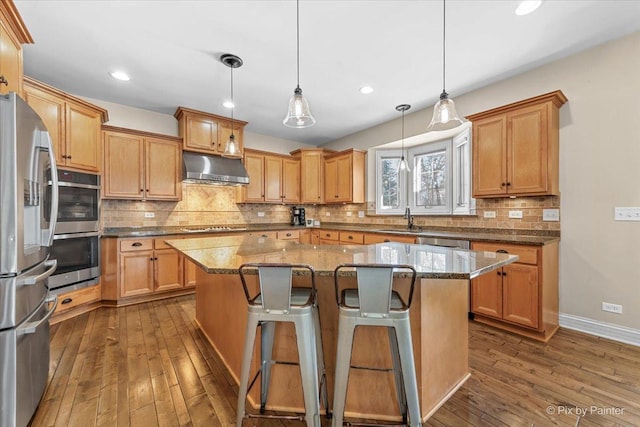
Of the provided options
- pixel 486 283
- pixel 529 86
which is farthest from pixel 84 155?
pixel 529 86

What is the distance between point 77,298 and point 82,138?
1.75m

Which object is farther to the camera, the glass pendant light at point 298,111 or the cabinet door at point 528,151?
the cabinet door at point 528,151

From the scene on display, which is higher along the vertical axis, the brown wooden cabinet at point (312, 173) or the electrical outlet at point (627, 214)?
the brown wooden cabinet at point (312, 173)

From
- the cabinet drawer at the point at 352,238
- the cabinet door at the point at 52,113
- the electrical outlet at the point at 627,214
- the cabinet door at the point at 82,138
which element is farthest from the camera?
the cabinet drawer at the point at 352,238

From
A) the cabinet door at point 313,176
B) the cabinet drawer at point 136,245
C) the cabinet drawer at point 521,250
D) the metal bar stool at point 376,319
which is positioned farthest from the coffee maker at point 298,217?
the metal bar stool at point 376,319

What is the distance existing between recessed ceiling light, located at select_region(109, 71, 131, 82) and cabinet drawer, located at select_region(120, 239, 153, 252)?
1.83m

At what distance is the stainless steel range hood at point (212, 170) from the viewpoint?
3799 mm

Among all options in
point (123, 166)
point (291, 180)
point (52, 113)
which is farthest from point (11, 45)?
point (291, 180)

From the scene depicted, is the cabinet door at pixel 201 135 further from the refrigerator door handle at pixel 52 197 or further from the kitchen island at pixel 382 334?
the kitchen island at pixel 382 334

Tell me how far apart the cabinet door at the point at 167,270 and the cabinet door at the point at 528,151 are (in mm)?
4048

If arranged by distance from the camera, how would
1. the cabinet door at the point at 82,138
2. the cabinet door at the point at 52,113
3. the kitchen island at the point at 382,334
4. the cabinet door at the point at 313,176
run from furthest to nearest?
the cabinet door at the point at 313,176 → the cabinet door at the point at 82,138 → the cabinet door at the point at 52,113 → the kitchen island at the point at 382,334

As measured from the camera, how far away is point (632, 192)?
231 centimetres

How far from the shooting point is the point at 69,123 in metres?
2.88

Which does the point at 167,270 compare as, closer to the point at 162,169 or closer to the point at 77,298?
the point at 77,298
